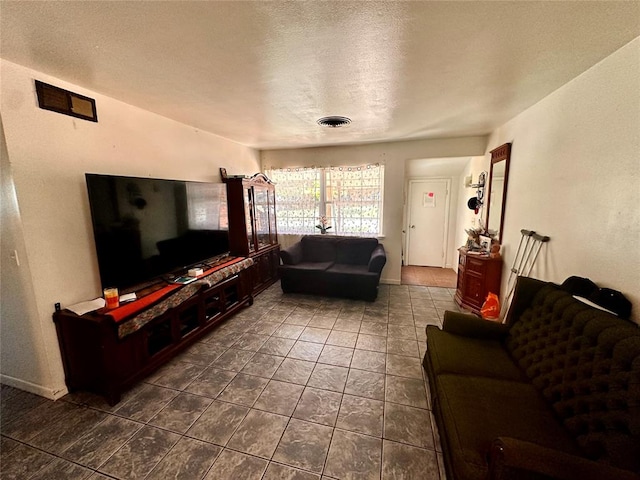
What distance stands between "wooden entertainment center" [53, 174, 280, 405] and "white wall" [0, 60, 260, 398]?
0.17 meters

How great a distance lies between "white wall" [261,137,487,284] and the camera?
4.01m

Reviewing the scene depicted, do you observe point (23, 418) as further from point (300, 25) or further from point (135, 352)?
point (300, 25)

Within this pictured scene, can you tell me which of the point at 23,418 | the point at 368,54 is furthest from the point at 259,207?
the point at 23,418

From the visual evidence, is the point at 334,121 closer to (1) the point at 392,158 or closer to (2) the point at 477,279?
(1) the point at 392,158

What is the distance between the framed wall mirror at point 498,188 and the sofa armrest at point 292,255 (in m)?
2.88

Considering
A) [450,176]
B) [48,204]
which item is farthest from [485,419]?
[450,176]

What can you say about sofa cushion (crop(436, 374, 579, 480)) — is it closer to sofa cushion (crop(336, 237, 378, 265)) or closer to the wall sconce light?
sofa cushion (crop(336, 237, 378, 265))

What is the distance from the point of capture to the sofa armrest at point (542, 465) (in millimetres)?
893

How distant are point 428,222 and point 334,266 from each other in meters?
2.53

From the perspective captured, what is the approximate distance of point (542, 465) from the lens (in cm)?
92

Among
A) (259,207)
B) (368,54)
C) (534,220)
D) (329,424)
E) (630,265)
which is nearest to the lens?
(630,265)

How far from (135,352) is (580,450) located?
2.80 meters

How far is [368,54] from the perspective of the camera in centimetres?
164

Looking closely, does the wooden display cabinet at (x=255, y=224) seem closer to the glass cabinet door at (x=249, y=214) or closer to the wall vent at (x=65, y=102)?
the glass cabinet door at (x=249, y=214)
